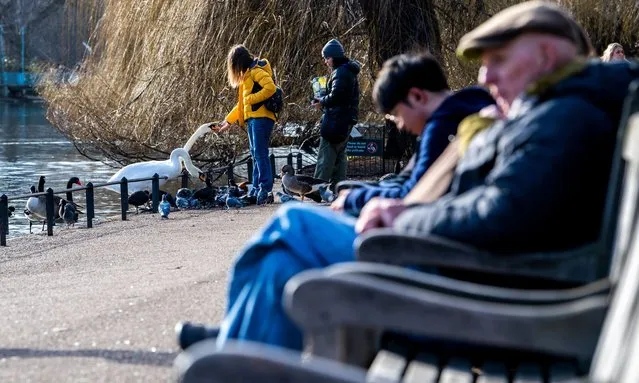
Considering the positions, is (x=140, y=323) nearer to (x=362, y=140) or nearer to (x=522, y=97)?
(x=522, y=97)

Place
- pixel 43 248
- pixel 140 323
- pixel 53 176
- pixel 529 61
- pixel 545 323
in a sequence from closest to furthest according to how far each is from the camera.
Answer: pixel 545 323
pixel 529 61
pixel 140 323
pixel 43 248
pixel 53 176

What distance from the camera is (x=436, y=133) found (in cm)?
472

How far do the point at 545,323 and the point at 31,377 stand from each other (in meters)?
3.16

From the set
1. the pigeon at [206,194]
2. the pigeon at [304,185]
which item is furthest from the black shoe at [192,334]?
the pigeon at [206,194]

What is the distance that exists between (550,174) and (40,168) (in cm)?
2656

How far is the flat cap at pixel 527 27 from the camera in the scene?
11.4ft

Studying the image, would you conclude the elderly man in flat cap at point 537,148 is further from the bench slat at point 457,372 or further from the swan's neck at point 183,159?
the swan's neck at point 183,159

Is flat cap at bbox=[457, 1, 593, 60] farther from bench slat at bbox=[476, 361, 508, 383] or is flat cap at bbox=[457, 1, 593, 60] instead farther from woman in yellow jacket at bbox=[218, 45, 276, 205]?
woman in yellow jacket at bbox=[218, 45, 276, 205]

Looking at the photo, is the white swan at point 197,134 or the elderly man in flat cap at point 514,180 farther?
the white swan at point 197,134

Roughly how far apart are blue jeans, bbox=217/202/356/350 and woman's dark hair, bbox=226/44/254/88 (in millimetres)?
10612

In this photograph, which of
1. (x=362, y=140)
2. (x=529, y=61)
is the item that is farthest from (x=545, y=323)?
(x=362, y=140)

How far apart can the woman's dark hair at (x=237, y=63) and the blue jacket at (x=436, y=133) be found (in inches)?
375

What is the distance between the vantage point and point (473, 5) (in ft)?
68.1

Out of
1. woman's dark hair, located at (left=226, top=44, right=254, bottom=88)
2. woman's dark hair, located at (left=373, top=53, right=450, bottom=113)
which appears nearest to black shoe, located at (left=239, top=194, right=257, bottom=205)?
woman's dark hair, located at (left=226, top=44, right=254, bottom=88)
